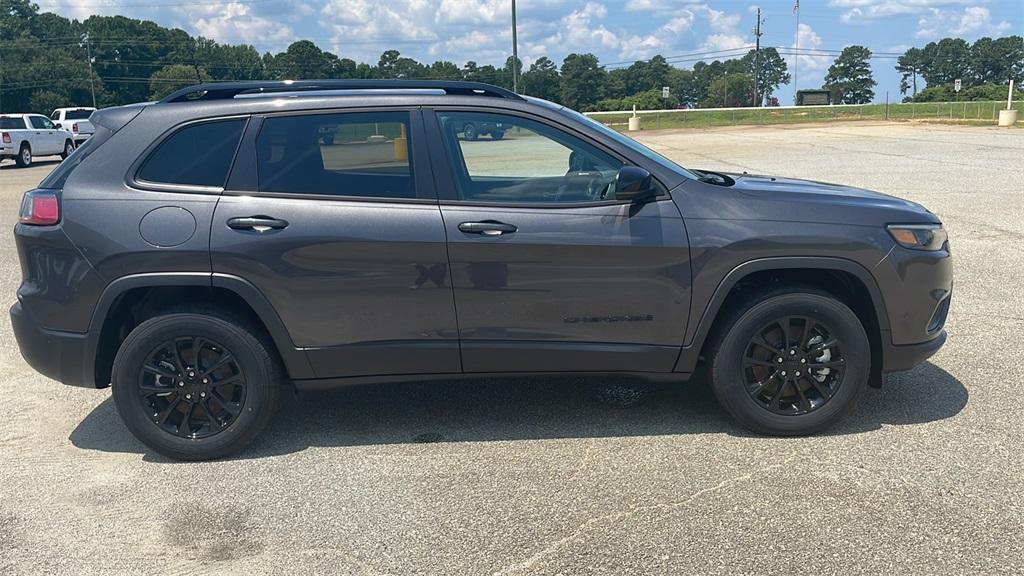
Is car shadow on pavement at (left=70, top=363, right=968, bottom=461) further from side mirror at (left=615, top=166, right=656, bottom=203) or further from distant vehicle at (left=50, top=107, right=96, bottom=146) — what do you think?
distant vehicle at (left=50, top=107, right=96, bottom=146)

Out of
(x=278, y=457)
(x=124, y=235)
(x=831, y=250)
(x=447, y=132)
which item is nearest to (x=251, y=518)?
(x=278, y=457)

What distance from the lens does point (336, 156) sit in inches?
165

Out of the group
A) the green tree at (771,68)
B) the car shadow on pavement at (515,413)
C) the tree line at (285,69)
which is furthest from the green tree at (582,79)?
the car shadow on pavement at (515,413)

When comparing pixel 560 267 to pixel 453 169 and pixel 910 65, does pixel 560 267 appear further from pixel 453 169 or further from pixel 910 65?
pixel 910 65

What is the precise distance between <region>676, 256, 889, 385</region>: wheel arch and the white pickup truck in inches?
1033

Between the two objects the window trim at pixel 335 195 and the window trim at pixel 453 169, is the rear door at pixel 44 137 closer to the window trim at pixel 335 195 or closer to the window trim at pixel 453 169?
the window trim at pixel 335 195

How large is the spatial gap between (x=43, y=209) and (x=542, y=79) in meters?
90.7

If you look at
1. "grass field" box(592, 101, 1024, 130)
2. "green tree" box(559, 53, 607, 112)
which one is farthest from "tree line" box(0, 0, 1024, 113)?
"grass field" box(592, 101, 1024, 130)

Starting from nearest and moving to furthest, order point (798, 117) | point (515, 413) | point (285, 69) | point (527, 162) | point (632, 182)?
point (632, 182) < point (527, 162) < point (515, 413) < point (798, 117) < point (285, 69)

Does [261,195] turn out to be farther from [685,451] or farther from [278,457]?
[685,451]

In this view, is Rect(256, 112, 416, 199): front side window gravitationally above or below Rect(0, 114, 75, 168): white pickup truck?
below

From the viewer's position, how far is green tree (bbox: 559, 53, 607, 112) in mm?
99312

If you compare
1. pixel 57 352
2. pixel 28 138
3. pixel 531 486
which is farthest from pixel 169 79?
pixel 531 486

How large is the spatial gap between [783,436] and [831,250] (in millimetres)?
978
